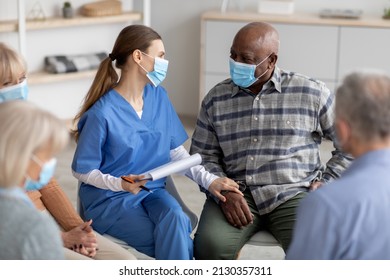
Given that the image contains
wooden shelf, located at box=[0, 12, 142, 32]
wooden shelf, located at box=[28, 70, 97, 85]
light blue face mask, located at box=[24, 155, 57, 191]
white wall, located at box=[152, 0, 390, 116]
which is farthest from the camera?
white wall, located at box=[152, 0, 390, 116]

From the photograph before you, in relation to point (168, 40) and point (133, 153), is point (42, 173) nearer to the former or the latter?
point (133, 153)

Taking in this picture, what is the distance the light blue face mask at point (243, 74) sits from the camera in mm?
2695

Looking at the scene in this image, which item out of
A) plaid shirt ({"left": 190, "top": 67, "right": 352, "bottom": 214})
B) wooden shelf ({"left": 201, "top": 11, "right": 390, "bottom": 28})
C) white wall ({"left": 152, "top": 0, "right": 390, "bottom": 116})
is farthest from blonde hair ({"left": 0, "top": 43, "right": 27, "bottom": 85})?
white wall ({"left": 152, "top": 0, "right": 390, "bottom": 116})

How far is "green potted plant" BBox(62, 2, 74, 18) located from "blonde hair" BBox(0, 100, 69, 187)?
3.33 m

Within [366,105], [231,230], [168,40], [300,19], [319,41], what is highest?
[366,105]

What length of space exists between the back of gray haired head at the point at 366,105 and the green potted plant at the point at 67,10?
138 inches

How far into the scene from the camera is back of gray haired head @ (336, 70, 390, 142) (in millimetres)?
1674

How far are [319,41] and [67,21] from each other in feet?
5.74

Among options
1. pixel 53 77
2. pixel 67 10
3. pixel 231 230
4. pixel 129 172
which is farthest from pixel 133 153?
pixel 67 10

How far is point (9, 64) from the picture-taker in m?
2.48

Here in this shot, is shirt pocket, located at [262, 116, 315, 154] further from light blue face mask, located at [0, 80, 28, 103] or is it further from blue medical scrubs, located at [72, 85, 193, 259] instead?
light blue face mask, located at [0, 80, 28, 103]

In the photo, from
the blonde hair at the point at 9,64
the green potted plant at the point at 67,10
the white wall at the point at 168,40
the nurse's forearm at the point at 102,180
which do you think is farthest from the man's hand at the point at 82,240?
the green potted plant at the point at 67,10
